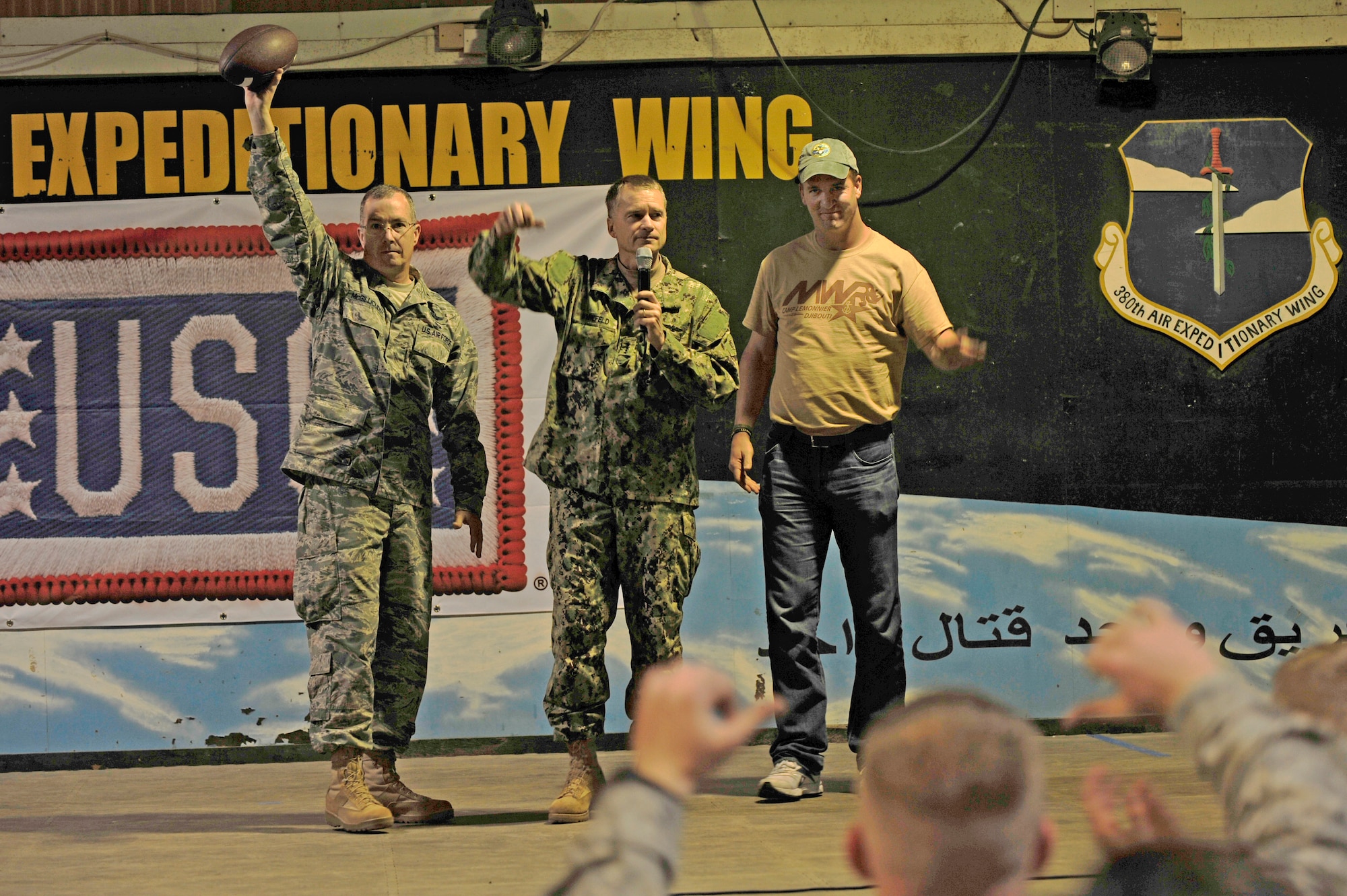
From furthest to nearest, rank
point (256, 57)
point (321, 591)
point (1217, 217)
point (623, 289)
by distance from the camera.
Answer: point (1217, 217) → point (623, 289) → point (321, 591) → point (256, 57)

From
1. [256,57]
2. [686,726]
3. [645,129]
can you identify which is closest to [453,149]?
[645,129]

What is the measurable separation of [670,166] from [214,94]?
6.00 feet

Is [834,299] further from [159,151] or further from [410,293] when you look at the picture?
[159,151]

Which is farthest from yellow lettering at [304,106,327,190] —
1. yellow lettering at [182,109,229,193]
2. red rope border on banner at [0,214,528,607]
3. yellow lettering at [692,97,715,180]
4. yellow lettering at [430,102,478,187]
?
yellow lettering at [692,97,715,180]

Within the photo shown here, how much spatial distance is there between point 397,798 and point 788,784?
1085mm

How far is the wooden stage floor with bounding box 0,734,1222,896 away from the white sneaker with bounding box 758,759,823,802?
0.05 meters

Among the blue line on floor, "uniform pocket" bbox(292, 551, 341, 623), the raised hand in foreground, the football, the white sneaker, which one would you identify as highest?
the football

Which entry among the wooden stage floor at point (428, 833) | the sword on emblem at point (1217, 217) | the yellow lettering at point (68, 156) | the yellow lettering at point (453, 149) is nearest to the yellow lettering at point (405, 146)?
the yellow lettering at point (453, 149)

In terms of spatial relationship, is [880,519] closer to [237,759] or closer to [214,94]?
[237,759]

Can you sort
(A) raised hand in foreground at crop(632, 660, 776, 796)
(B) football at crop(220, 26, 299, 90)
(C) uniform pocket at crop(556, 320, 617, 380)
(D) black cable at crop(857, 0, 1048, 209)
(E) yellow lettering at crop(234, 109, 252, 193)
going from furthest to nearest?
1. (D) black cable at crop(857, 0, 1048, 209)
2. (E) yellow lettering at crop(234, 109, 252, 193)
3. (C) uniform pocket at crop(556, 320, 617, 380)
4. (B) football at crop(220, 26, 299, 90)
5. (A) raised hand in foreground at crop(632, 660, 776, 796)

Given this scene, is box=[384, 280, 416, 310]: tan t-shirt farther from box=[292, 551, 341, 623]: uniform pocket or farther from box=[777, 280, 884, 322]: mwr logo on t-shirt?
box=[777, 280, 884, 322]: mwr logo on t-shirt

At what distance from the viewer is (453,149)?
525cm

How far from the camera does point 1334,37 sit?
17.5 ft

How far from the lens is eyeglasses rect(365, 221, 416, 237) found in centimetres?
A: 372
